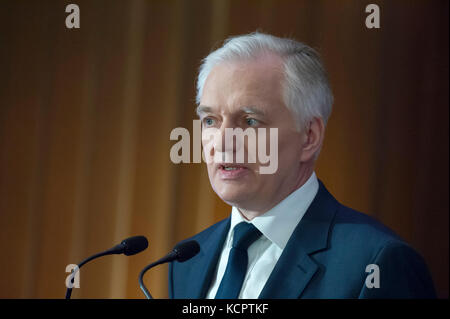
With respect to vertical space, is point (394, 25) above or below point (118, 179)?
above

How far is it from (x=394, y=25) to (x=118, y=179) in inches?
48.5

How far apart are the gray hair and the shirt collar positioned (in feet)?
0.66

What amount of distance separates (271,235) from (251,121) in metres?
0.34

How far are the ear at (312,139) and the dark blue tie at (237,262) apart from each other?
10.5 inches

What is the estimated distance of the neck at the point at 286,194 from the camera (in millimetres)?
1534

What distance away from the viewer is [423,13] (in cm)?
184

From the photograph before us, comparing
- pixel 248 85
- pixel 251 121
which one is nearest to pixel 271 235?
pixel 251 121

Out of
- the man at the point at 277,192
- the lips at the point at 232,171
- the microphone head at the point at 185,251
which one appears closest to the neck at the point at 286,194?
the man at the point at 277,192

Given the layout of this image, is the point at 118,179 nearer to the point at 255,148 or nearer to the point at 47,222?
the point at 47,222

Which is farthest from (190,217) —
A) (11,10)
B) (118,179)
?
(11,10)

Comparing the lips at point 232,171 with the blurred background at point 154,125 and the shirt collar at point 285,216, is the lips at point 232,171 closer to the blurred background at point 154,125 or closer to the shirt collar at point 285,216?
the shirt collar at point 285,216

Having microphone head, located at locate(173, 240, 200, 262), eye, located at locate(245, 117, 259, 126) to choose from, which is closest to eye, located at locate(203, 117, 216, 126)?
eye, located at locate(245, 117, 259, 126)

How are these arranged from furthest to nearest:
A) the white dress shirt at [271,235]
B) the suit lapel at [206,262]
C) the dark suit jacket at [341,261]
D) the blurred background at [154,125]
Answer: the blurred background at [154,125], the suit lapel at [206,262], the white dress shirt at [271,235], the dark suit jacket at [341,261]
